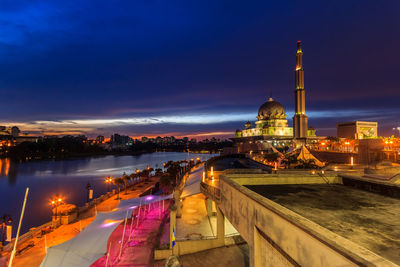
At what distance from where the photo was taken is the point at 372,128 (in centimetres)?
5706

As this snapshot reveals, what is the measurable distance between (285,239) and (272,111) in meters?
84.7

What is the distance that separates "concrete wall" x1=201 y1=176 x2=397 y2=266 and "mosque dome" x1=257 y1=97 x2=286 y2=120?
8093 centimetres

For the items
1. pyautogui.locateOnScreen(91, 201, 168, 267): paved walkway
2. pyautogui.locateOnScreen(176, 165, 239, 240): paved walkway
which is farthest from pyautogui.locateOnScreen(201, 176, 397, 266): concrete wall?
pyautogui.locateOnScreen(91, 201, 168, 267): paved walkway

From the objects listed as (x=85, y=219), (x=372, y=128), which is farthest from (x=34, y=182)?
(x=372, y=128)

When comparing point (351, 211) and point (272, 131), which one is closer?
point (351, 211)

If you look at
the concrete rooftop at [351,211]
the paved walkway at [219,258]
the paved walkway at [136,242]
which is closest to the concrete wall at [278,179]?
the concrete rooftop at [351,211]

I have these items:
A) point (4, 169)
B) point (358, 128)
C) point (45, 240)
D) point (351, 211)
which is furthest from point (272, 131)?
point (4, 169)

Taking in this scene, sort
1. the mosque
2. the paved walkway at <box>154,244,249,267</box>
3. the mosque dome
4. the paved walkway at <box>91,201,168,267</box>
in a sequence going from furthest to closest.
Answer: the mosque dome < the mosque < the paved walkway at <box>91,201,168,267</box> < the paved walkway at <box>154,244,249,267</box>

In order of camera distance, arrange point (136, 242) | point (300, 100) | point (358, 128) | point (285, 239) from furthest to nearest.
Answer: point (300, 100) < point (358, 128) < point (136, 242) < point (285, 239)

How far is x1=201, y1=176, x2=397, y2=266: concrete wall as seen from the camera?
10.2ft

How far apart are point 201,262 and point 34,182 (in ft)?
194

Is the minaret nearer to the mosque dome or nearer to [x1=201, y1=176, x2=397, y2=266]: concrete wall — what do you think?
the mosque dome

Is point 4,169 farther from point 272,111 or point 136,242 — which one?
point 272,111

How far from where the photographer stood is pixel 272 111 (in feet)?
276
